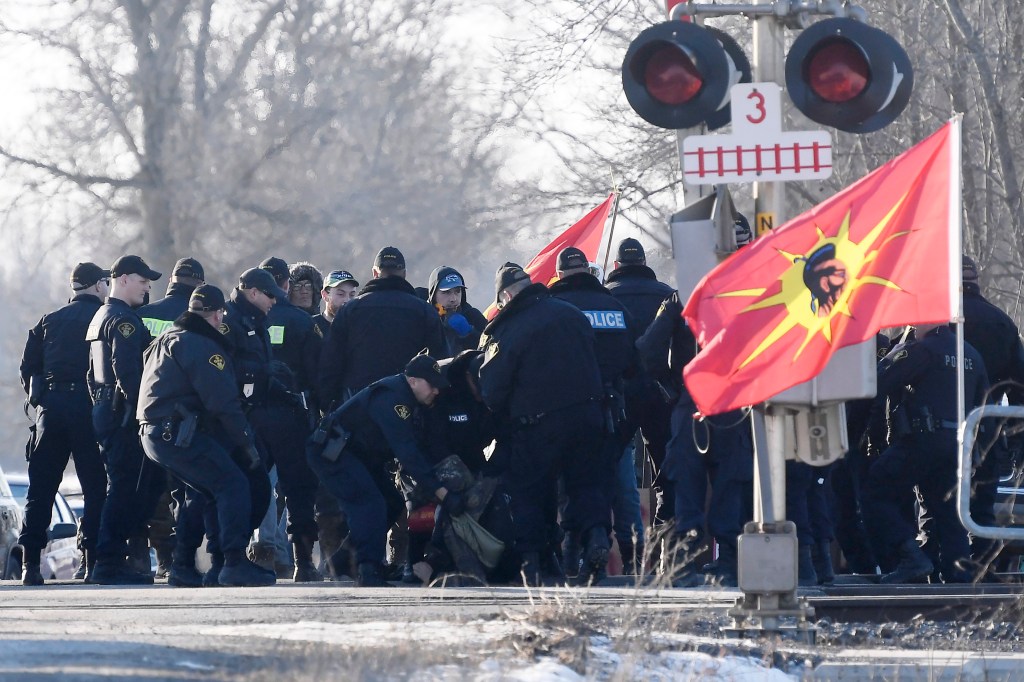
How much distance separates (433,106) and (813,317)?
3037 centimetres

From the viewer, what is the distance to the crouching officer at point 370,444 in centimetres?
1047

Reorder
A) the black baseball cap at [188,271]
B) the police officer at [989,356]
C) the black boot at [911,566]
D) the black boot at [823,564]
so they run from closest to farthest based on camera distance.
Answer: the black boot at [823,564]
the black boot at [911,566]
the police officer at [989,356]
the black baseball cap at [188,271]

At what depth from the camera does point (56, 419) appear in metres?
11.6

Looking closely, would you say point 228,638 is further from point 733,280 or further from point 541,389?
point 541,389

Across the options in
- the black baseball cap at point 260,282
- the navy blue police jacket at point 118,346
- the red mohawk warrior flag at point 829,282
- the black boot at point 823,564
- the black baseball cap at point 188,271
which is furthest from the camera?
the black baseball cap at point 188,271

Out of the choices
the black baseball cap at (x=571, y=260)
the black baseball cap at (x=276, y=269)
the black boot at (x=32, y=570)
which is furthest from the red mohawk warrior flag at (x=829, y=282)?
the black boot at (x=32, y=570)

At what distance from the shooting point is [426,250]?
3872 cm

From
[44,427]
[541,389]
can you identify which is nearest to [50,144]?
[44,427]

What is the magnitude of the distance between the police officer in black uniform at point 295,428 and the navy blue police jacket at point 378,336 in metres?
0.32

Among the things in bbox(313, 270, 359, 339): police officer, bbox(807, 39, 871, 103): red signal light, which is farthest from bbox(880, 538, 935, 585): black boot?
bbox(313, 270, 359, 339): police officer

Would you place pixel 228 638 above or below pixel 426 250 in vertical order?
below

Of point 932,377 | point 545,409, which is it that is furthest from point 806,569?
point 545,409

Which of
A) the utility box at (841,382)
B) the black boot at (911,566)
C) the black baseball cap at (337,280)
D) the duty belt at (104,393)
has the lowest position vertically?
the black boot at (911,566)

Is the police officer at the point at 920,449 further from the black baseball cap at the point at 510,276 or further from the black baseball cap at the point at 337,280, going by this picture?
the black baseball cap at the point at 337,280
